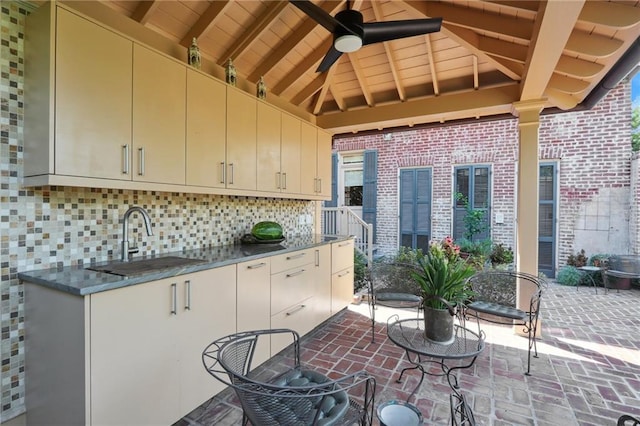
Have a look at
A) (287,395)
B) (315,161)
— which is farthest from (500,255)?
(287,395)

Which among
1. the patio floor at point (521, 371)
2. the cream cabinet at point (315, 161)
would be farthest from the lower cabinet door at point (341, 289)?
the cream cabinet at point (315, 161)

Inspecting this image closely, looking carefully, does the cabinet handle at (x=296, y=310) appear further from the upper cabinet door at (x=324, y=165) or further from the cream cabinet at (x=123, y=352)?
the upper cabinet door at (x=324, y=165)

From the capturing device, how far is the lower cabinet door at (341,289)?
3.72 metres

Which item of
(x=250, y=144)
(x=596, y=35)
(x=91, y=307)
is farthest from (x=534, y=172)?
(x=91, y=307)

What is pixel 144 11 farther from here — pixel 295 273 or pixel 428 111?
pixel 428 111

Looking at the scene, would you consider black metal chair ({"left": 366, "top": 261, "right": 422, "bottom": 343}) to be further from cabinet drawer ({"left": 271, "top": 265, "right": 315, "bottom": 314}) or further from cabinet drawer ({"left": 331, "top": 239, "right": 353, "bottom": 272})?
cabinet drawer ({"left": 271, "top": 265, "right": 315, "bottom": 314})

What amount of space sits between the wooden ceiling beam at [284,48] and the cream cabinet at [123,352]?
2.31 metres

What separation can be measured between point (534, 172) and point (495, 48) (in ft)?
4.69

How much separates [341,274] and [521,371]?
2.04m

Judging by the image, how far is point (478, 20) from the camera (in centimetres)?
258

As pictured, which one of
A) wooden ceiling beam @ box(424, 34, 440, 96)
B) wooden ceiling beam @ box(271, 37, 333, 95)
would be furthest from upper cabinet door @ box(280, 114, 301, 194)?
wooden ceiling beam @ box(424, 34, 440, 96)

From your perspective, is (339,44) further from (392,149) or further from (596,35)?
(392,149)

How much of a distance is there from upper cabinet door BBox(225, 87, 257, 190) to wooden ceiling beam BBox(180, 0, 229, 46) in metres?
0.50

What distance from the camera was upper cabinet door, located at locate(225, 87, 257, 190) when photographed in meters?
2.71
